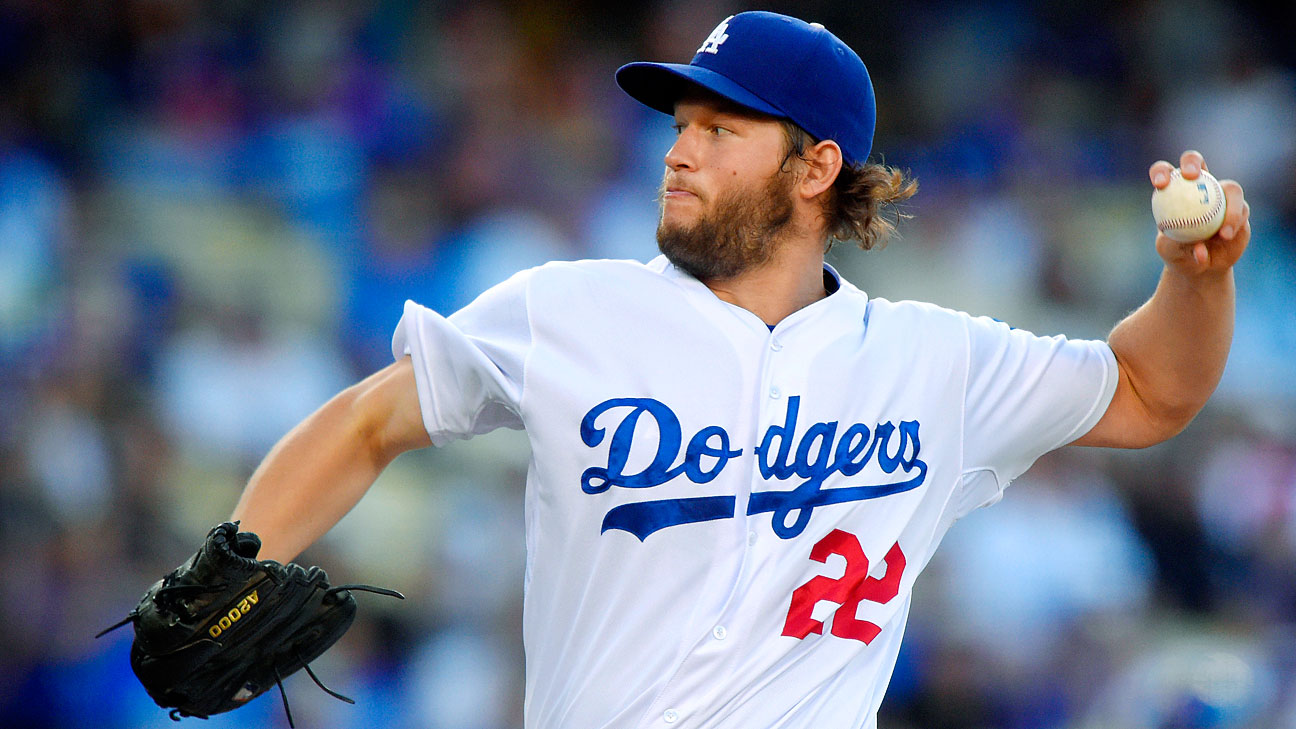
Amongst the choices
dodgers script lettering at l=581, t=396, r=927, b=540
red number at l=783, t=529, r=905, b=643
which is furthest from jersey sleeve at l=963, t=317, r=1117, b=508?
red number at l=783, t=529, r=905, b=643

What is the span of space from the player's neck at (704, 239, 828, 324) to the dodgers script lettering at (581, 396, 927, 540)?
0.86 ft

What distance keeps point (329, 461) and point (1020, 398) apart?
136 cm

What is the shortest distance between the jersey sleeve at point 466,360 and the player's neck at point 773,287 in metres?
0.45

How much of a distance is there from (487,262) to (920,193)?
2499mm

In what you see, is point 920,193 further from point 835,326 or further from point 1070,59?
point 835,326

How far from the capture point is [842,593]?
2455 mm

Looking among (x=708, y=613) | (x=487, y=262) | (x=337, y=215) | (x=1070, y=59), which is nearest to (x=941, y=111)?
(x=1070, y=59)

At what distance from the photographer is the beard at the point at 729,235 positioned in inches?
104

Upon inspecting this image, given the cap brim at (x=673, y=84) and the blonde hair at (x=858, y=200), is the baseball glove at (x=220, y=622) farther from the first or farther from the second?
the blonde hair at (x=858, y=200)

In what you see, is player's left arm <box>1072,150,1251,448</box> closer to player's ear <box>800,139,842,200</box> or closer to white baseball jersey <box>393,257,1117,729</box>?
white baseball jersey <box>393,257,1117,729</box>

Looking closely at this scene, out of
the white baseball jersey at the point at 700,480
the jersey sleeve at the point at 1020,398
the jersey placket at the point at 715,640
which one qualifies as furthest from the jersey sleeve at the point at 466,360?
the jersey sleeve at the point at 1020,398

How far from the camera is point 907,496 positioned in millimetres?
2553

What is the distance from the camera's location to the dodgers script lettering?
2383 millimetres

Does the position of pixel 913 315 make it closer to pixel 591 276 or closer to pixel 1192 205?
pixel 1192 205
